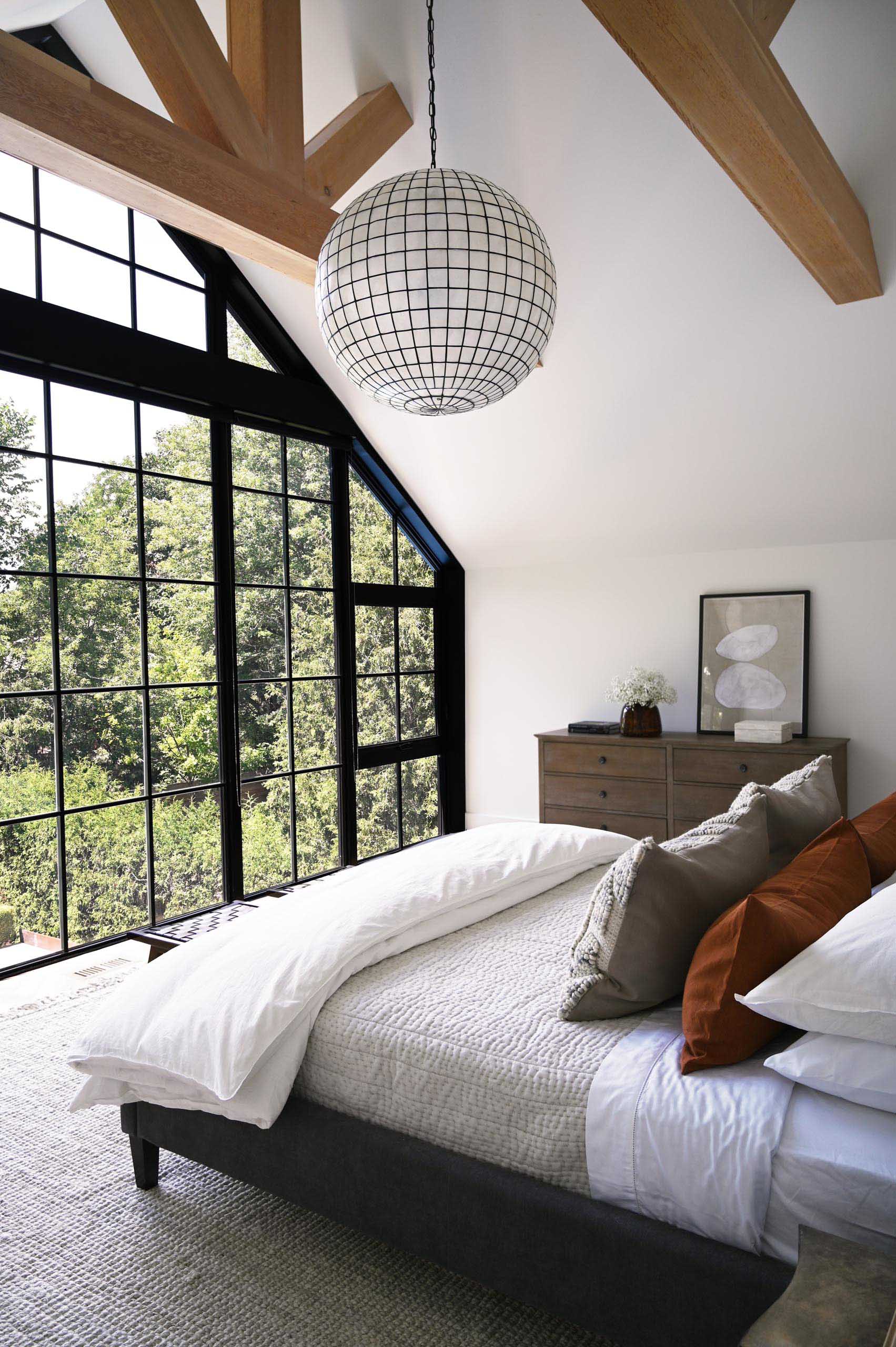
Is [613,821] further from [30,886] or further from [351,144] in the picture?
[351,144]

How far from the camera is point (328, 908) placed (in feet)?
7.06

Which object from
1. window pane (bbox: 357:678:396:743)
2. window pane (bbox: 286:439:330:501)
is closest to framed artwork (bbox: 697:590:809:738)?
window pane (bbox: 357:678:396:743)

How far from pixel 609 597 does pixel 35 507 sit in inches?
115

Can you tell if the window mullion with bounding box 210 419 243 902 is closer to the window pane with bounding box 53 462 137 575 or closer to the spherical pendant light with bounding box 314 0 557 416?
the window pane with bounding box 53 462 137 575

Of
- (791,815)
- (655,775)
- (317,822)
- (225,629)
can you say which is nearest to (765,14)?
(791,815)

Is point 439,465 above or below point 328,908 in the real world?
above

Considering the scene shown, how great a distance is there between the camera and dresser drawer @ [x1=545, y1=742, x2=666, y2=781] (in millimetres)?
4559

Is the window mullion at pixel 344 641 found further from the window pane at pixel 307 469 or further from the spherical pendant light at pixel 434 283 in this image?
the spherical pendant light at pixel 434 283

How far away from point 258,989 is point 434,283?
139 centimetres

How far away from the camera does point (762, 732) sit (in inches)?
169

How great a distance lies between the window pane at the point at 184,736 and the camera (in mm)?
3951

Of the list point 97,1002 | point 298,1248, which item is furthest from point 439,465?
point 298,1248

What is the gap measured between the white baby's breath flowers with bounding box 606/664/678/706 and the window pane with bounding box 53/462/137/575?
95.3 inches

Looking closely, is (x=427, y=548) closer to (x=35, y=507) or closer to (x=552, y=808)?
(x=552, y=808)
